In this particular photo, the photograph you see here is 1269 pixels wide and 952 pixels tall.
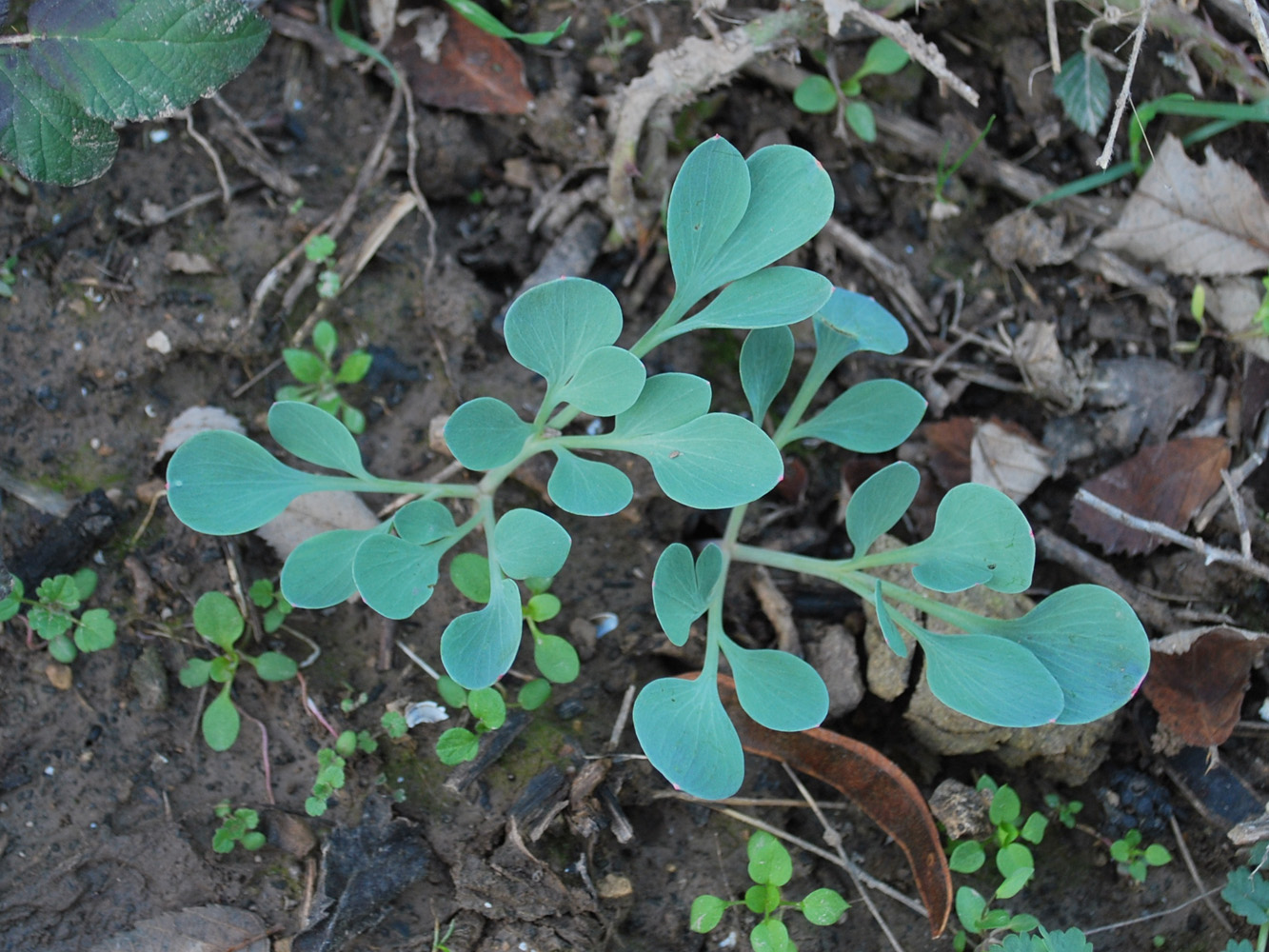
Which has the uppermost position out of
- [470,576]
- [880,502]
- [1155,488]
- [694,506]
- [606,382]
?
[606,382]

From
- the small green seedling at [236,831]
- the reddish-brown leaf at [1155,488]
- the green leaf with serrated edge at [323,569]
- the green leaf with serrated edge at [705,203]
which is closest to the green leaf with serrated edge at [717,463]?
the green leaf with serrated edge at [705,203]

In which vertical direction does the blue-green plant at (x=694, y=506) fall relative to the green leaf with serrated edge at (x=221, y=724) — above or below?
above

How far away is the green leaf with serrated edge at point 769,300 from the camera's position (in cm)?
164

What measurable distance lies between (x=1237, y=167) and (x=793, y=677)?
5.52 feet

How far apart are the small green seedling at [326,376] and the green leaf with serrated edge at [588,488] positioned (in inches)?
25.8

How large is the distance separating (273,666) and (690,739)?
2.91ft

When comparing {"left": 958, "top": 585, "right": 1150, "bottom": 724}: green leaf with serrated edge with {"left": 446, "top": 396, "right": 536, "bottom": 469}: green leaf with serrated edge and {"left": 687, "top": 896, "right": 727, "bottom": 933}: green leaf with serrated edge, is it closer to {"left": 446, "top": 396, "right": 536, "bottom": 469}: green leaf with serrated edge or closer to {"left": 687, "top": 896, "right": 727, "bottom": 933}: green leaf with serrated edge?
Result: {"left": 687, "top": 896, "right": 727, "bottom": 933}: green leaf with serrated edge

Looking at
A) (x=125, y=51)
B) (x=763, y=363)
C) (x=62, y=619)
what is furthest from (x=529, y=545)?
(x=125, y=51)

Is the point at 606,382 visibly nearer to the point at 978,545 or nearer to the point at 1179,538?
the point at 978,545

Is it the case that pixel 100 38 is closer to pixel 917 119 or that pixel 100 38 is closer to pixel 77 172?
pixel 77 172

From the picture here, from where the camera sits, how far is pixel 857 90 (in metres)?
2.27

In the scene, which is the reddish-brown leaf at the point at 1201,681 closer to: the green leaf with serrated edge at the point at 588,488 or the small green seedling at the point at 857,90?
the green leaf with serrated edge at the point at 588,488

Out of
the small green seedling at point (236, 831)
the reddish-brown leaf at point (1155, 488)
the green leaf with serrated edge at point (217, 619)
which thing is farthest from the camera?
the reddish-brown leaf at point (1155, 488)

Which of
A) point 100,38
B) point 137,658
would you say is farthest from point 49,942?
point 100,38
